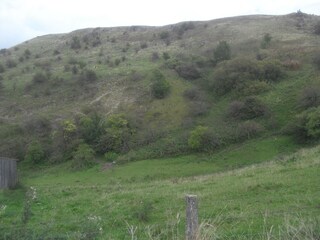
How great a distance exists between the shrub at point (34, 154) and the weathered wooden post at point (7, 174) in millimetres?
10848

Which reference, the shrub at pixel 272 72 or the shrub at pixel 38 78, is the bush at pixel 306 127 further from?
the shrub at pixel 38 78

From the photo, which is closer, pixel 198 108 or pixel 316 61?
pixel 198 108

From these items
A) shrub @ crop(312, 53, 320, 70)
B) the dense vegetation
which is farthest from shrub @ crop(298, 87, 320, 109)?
shrub @ crop(312, 53, 320, 70)

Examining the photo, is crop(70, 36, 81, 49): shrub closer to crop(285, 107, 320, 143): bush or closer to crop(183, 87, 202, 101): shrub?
crop(183, 87, 202, 101): shrub

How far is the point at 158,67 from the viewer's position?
51344 mm

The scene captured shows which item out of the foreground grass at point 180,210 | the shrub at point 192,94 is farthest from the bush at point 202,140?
the foreground grass at point 180,210

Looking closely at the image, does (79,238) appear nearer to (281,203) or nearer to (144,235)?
(144,235)

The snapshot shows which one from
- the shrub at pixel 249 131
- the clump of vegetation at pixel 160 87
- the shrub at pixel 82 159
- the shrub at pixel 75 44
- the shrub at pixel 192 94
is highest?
the shrub at pixel 75 44

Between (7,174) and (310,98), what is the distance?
24.3 m

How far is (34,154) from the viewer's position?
36.2m

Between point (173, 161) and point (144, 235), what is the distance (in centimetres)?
2199

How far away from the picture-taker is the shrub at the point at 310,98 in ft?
112

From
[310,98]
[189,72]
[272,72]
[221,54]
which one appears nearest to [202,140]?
[310,98]

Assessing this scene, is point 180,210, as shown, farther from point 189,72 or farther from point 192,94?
point 189,72
